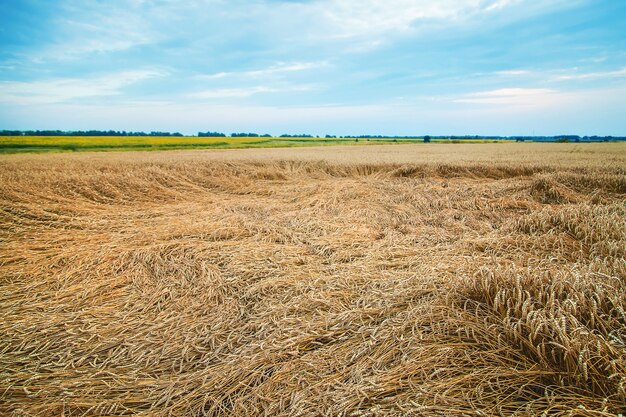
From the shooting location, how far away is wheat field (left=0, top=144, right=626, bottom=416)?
1851 mm

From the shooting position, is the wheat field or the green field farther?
the green field

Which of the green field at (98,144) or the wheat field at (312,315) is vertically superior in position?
the green field at (98,144)

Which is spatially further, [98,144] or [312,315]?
[98,144]

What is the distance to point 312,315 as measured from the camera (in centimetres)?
279

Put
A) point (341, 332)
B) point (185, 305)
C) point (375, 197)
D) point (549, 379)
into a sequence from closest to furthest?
point (549, 379) → point (341, 332) → point (185, 305) → point (375, 197)

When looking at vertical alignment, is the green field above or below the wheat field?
above

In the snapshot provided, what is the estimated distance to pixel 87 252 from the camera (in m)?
4.32

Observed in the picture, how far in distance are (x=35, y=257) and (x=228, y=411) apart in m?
3.86

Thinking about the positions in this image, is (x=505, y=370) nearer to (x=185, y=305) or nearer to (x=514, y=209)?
(x=185, y=305)

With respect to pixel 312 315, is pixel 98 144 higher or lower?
higher

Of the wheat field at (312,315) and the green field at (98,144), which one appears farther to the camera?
the green field at (98,144)

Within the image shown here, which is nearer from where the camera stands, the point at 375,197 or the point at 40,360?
the point at 40,360

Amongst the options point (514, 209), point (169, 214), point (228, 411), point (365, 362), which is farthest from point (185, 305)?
point (514, 209)

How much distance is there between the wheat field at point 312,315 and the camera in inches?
72.9
